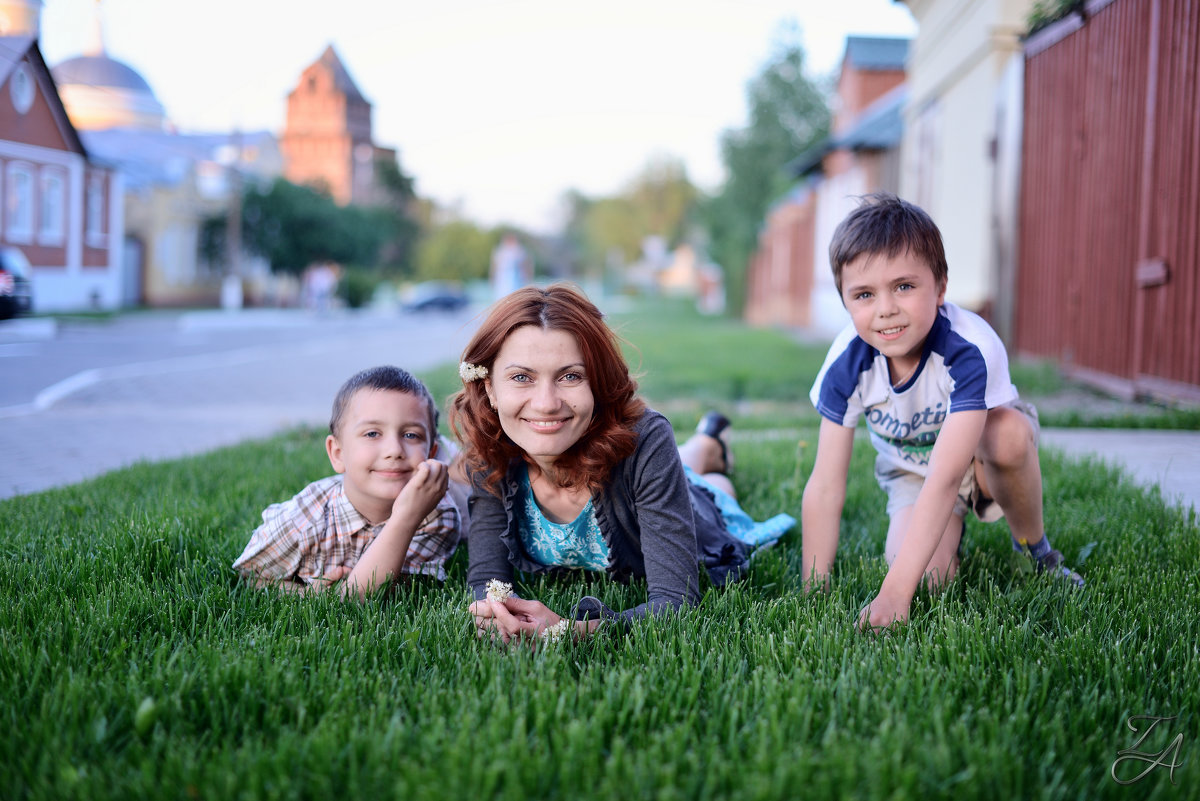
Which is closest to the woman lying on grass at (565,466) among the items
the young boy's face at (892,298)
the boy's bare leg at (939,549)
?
the boy's bare leg at (939,549)

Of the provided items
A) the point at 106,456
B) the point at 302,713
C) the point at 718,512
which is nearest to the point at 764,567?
the point at 718,512

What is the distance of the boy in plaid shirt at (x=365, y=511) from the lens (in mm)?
2914

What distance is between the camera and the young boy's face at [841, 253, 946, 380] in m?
2.80

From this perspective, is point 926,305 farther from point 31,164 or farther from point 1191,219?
point 31,164

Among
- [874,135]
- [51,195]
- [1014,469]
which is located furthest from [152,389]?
[51,195]

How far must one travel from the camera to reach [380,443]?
10.0 feet

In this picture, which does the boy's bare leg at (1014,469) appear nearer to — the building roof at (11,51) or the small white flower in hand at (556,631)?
the small white flower in hand at (556,631)

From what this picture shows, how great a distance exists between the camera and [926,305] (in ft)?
9.27

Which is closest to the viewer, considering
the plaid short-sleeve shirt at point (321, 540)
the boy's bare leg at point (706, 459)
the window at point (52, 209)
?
the plaid short-sleeve shirt at point (321, 540)

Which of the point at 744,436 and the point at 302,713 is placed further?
the point at 744,436

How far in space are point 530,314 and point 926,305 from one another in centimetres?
113

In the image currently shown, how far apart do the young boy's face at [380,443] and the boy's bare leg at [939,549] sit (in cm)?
155

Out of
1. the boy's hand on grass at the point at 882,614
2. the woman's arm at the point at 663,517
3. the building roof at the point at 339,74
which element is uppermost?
the building roof at the point at 339,74

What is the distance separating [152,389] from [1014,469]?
8.95 meters
